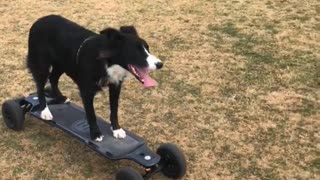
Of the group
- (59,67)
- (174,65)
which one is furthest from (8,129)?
(174,65)

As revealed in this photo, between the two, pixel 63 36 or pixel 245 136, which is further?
pixel 245 136

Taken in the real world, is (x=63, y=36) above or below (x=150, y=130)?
above

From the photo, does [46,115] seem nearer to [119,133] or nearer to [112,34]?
[119,133]

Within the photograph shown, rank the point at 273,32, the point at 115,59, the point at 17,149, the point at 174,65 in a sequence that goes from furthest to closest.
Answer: the point at 273,32 < the point at 174,65 < the point at 17,149 < the point at 115,59

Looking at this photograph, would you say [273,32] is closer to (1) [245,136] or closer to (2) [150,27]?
(2) [150,27]

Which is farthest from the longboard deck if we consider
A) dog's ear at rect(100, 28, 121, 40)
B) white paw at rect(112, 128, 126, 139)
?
dog's ear at rect(100, 28, 121, 40)

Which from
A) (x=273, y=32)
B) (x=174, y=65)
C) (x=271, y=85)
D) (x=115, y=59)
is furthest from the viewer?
(x=273, y=32)

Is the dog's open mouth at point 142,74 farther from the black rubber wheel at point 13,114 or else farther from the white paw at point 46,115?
the black rubber wheel at point 13,114

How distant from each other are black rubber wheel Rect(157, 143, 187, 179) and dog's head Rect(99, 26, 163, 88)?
0.61 meters

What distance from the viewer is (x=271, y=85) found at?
562 cm

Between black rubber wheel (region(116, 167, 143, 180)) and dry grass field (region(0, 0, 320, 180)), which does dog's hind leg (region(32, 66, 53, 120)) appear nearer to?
dry grass field (region(0, 0, 320, 180))

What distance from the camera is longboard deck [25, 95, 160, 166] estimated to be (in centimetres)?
406

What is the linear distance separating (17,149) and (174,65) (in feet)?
7.47

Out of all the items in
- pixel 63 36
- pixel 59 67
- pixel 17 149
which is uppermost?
pixel 63 36
